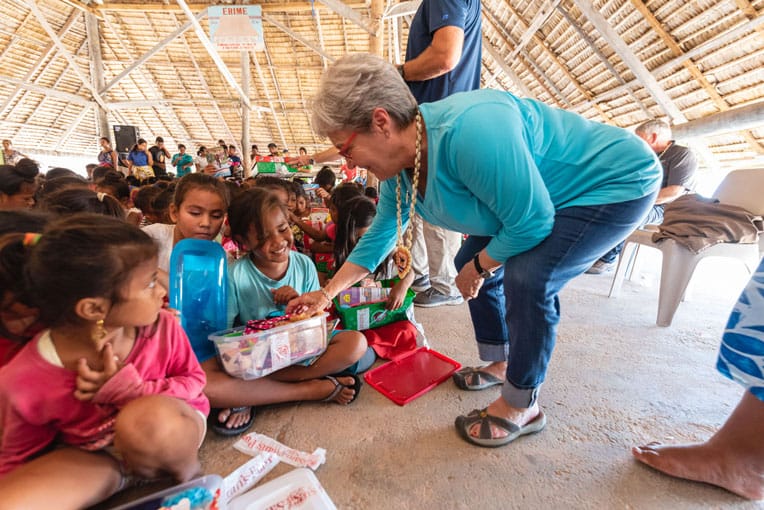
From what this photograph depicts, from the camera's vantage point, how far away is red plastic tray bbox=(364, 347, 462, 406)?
141 centimetres

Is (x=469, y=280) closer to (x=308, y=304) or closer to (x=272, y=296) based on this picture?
(x=308, y=304)

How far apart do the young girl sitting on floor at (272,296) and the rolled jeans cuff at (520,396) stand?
57 cm

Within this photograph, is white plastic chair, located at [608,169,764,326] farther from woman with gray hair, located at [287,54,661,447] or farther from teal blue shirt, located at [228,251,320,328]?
teal blue shirt, located at [228,251,320,328]

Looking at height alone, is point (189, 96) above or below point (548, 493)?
above

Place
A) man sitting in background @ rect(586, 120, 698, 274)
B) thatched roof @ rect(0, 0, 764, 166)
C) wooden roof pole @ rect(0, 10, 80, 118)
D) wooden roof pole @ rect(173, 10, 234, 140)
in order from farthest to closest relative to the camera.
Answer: wooden roof pole @ rect(173, 10, 234, 140)
wooden roof pole @ rect(0, 10, 80, 118)
thatched roof @ rect(0, 0, 764, 166)
man sitting in background @ rect(586, 120, 698, 274)

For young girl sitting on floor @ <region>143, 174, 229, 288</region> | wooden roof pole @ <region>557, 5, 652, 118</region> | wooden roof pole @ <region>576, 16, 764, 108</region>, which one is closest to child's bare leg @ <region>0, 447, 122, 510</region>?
young girl sitting on floor @ <region>143, 174, 229, 288</region>

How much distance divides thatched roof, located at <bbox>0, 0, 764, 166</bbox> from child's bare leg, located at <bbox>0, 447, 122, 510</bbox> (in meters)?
1.13

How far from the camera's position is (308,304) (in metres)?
1.30

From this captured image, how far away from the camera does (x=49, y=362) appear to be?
77cm

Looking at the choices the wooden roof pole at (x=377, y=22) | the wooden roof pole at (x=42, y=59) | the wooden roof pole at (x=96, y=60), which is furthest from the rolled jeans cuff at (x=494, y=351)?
the wooden roof pole at (x=42, y=59)

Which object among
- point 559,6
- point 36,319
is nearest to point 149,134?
point 559,6

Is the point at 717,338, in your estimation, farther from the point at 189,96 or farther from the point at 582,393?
the point at 189,96

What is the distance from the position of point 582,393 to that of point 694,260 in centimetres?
121

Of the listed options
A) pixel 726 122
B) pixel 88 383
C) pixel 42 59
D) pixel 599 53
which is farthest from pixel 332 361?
pixel 42 59
